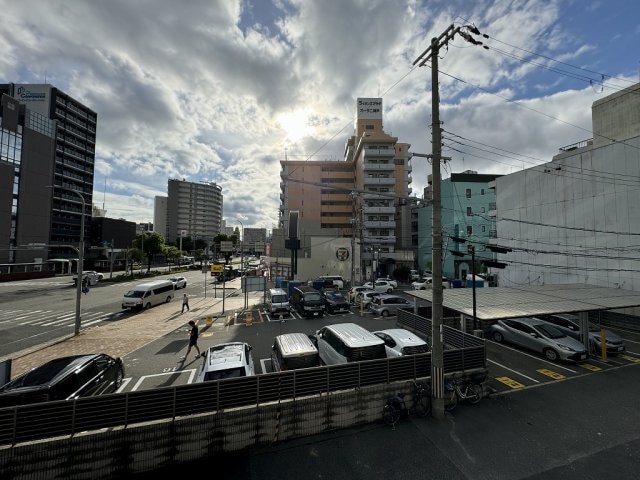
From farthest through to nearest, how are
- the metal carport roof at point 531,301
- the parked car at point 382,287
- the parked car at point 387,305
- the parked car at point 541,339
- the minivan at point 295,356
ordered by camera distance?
1. the parked car at point 382,287
2. the parked car at point 387,305
3. the parked car at point 541,339
4. the metal carport roof at point 531,301
5. the minivan at point 295,356

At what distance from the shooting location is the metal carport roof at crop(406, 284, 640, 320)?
12688mm

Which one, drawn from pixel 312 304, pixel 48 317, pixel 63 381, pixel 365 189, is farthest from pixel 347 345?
pixel 365 189

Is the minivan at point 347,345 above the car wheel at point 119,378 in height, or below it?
above

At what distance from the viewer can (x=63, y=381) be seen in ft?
26.3

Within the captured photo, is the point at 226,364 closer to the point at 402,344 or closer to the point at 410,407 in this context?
the point at 410,407

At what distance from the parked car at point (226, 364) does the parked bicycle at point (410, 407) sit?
4249 mm

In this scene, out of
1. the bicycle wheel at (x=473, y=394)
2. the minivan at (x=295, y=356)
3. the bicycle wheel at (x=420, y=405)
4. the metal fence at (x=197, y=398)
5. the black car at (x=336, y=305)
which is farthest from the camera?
the black car at (x=336, y=305)

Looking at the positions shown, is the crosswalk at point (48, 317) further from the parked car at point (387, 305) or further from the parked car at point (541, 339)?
the parked car at point (541, 339)

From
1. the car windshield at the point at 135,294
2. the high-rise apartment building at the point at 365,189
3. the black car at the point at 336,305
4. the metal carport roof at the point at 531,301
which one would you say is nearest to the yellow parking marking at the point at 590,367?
the metal carport roof at the point at 531,301

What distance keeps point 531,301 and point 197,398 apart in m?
16.4

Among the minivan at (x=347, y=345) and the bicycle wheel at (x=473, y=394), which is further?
the minivan at (x=347, y=345)

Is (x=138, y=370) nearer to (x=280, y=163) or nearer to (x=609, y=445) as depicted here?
(x=609, y=445)

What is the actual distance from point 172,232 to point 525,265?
153 metres

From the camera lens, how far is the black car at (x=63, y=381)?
24.2 feet
